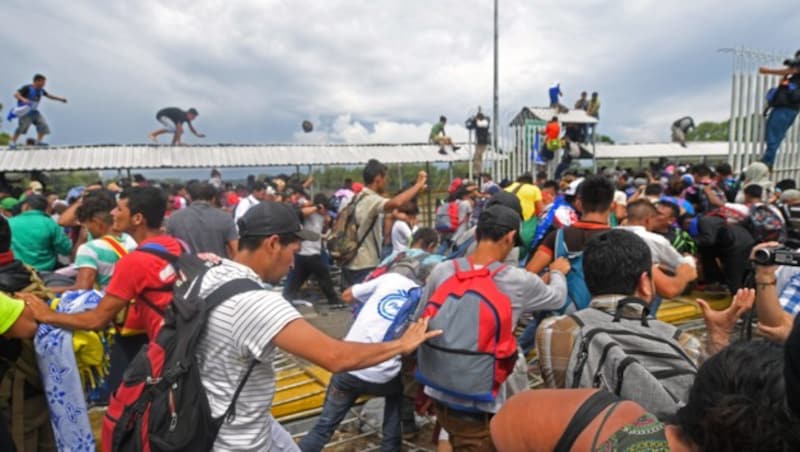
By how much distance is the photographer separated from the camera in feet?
27.9

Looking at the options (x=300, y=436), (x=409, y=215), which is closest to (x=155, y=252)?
(x=300, y=436)

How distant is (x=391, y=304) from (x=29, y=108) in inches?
543

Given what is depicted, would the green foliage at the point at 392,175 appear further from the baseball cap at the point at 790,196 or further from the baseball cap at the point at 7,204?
the baseball cap at the point at 790,196

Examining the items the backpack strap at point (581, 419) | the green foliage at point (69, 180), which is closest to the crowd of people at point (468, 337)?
the backpack strap at point (581, 419)

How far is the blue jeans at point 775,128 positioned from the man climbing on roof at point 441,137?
25.7 feet

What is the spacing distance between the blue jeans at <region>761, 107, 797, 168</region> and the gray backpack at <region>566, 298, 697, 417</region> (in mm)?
10158

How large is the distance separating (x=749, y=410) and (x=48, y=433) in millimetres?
3591

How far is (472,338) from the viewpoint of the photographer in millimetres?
2273

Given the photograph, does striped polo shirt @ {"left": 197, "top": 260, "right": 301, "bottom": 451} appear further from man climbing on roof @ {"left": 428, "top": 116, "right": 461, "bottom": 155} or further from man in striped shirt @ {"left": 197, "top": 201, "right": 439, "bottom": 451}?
man climbing on roof @ {"left": 428, "top": 116, "right": 461, "bottom": 155}

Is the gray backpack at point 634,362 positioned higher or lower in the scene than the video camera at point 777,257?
lower

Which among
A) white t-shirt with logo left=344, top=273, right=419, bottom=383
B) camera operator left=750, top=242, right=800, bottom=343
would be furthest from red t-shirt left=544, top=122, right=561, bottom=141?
camera operator left=750, top=242, right=800, bottom=343

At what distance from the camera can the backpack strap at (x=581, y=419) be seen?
1275 millimetres

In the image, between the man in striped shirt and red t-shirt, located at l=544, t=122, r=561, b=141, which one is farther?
red t-shirt, located at l=544, t=122, r=561, b=141

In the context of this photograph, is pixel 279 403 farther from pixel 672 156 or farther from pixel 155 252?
pixel 672 156
